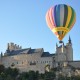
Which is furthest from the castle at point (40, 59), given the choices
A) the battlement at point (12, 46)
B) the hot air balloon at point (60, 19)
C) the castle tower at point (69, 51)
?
the hot air balloon at point (60, 19)

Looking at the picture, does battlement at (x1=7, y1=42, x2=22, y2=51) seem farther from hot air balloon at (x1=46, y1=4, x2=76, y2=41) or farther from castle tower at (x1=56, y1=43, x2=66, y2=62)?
hot air balloon at (x1=46, y1=4, x2=76, y2=41)

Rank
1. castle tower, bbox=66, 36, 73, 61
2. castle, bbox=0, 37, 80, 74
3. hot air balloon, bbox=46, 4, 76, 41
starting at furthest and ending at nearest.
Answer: castle tower, bbox=66, 36, 73, 61 < castle, bbox=0, 37, 80, 74 < hot air balloon, bbox=46, 4, 76, 41

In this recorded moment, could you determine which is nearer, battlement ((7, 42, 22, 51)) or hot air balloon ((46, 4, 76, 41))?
hot air balloon ((46, 4, 76, 41))

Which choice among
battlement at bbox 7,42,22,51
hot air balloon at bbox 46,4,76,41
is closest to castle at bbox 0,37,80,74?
battlement at bbox 7,42,22,51

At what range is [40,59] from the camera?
98625mm

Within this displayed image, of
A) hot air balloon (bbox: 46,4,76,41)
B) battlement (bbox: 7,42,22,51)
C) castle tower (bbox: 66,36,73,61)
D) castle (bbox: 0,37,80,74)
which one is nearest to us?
hot air balloon (bbox: 46,4,76,41)

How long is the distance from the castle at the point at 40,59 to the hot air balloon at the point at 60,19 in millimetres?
29093

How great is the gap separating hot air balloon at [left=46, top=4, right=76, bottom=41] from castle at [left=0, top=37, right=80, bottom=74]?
95.5 ft

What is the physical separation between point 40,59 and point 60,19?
37337 mm

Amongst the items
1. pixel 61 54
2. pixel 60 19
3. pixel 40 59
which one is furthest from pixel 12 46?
pixel 60 19

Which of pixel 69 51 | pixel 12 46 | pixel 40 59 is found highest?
pixel 12 46

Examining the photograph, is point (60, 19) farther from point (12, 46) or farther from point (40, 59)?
point (12, 46)

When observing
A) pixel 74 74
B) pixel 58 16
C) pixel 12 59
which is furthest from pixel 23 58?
pixel 58 16

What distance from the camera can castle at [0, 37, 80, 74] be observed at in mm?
93625
